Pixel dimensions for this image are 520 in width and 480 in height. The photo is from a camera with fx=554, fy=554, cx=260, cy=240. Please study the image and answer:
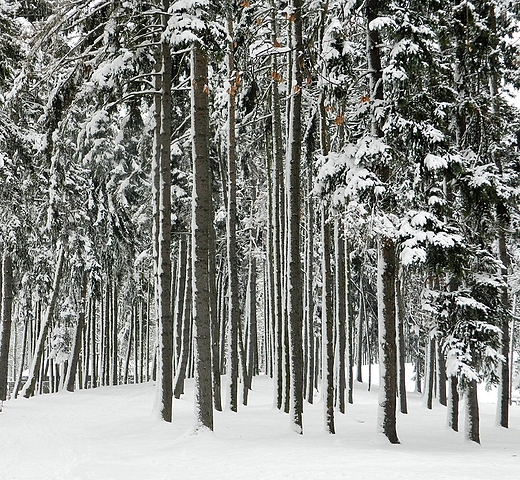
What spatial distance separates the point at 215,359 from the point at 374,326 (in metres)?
27.5

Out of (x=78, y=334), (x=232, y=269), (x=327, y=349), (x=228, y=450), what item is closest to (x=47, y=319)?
(x=78, y=334)

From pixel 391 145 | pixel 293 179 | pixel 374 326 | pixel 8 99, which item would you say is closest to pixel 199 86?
pixel 293 179

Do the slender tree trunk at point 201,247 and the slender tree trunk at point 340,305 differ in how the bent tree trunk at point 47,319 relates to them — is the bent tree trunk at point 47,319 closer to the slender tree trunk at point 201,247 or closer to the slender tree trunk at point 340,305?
the slender tree trunk at point 340,305

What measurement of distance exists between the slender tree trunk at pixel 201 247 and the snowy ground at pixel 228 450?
2.36 ft

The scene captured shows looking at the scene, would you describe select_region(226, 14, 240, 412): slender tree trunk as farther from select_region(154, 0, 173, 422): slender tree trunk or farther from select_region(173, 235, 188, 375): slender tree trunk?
select_region(173, 235, 188, 375): slender tree trunk

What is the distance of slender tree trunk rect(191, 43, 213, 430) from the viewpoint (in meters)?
10.1

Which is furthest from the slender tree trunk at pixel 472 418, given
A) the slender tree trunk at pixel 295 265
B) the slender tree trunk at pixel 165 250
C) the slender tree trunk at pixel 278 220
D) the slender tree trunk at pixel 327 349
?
the slender tree trunk at pixel 165 250

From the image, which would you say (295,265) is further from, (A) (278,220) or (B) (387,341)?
(A) (278,220)

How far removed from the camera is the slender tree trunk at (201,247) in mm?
10062

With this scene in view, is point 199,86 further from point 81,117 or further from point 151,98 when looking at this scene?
point 81,117

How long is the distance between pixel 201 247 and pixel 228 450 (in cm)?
358

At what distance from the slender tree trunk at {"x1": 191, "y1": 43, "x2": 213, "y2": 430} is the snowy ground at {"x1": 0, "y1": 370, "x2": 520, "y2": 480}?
72 cm

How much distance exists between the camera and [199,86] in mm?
10539

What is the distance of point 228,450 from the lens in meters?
8.80
